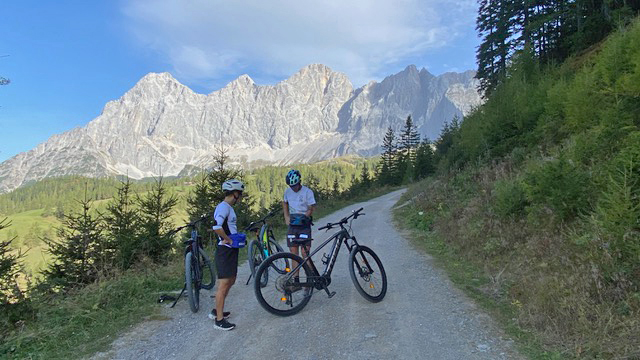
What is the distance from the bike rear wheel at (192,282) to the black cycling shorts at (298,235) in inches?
67.8

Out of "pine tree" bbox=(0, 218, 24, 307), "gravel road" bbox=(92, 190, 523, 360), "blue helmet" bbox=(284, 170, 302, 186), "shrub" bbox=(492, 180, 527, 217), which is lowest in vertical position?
"gravel road" bbox=(92, 190, 523, 360)

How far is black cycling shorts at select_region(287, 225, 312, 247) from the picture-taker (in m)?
6.31

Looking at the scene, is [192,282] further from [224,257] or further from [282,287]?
[282,287]

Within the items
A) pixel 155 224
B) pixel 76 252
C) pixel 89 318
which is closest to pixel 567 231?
pixel 89 318

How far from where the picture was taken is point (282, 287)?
5.56 meters

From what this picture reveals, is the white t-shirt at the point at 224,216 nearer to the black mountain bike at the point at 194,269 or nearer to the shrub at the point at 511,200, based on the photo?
the black mountain bike at the point at 194,269

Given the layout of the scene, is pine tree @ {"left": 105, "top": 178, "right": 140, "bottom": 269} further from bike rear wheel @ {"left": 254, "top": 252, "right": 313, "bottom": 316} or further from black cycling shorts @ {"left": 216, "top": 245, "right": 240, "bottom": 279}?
bike rear wheel @ {"left": 254, "top": 252, "right": 313, "bottom": 316}

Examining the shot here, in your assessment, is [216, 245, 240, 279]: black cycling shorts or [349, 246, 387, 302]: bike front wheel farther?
[349, 246, 387, 302]: bike front wheel

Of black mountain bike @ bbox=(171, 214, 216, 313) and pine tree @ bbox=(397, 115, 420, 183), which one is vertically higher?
pine tree @ bbox=(397, 115, 420, 183)

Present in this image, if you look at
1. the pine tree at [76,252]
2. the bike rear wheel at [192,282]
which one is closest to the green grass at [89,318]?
the bike rear wheel at [192,282]

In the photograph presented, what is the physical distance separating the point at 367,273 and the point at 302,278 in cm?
118

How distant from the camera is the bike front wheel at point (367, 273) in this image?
5.97 m

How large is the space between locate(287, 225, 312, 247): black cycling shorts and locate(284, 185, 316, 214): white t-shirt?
1.02 feet

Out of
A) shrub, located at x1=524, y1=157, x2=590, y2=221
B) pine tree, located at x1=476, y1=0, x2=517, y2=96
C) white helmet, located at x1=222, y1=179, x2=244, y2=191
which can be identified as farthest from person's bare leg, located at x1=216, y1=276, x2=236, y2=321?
pine tree, located at x1=476, y1=0, x2=517, y2=96
